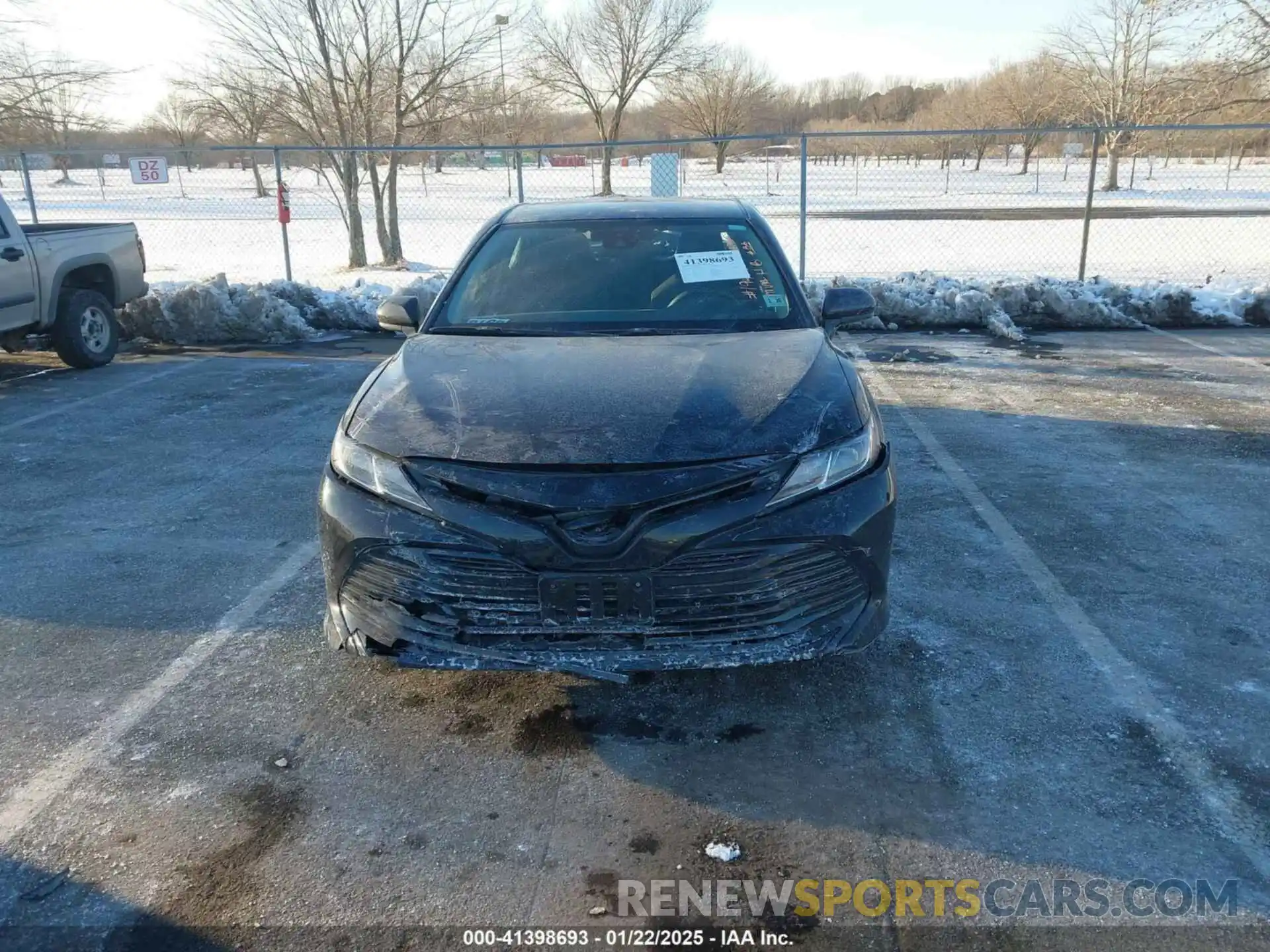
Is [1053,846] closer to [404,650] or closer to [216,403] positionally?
[404,650]

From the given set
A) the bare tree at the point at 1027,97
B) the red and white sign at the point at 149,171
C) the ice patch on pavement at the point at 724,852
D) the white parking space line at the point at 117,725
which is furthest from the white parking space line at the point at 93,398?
the bare tree at the point at 1027,97

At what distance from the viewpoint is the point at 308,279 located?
14547 mm

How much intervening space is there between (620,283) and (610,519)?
5.86 feet

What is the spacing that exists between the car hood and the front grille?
12.0 inches

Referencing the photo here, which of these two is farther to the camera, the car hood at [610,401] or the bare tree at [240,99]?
the bare tree at [240,99]

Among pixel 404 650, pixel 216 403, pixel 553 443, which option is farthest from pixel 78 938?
pixel 216 403

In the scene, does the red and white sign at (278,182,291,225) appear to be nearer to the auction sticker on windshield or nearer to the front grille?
the auction sticker on windshield

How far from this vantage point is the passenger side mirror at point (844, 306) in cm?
427

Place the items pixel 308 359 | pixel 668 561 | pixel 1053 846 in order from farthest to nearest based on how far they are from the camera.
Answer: pixel 308 359 → pixel 668 561 → pixel 1053 846

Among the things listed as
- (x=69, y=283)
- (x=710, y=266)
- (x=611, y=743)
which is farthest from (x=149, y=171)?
(x=611, y=743)

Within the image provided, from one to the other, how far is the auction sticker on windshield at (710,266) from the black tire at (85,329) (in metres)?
7.00

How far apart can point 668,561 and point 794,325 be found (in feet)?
5.33

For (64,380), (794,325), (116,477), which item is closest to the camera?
(794,325)

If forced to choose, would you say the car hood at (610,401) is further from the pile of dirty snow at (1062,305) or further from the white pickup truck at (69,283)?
the pile of dirty snow at (1062,305)
